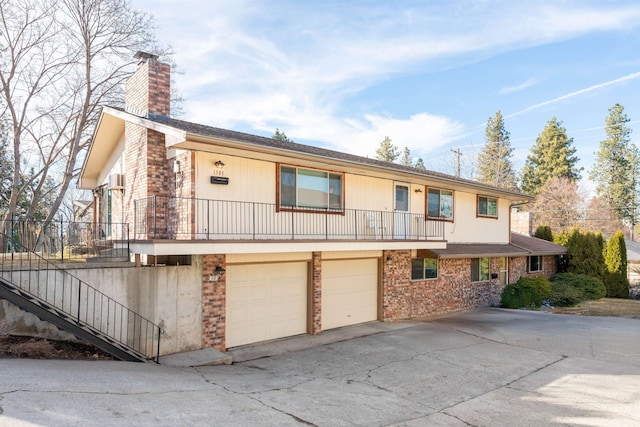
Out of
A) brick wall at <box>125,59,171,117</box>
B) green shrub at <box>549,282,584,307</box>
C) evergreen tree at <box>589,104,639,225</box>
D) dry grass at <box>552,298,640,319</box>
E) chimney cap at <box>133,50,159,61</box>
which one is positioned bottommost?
dry grass at <box>552,298,640,319</box>

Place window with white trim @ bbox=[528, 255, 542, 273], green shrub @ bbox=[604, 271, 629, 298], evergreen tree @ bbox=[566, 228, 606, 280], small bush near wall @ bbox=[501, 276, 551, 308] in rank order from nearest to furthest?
1. small bush near wall @ bbox=[501, 276, 551, 308]
2. window with white trim @ bbox=[528, 255, 542, 273]
3. green shrub @ bbox=[604, 271, 629, 298]
4. evergreen tree @ bbox=[566, 228, 606, 280]

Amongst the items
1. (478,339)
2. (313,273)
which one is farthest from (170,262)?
(478,339)

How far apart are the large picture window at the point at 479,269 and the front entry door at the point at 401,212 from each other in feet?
14.5

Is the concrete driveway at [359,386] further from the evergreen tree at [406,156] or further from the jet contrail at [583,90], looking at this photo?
the evergreen tree at [406,156]

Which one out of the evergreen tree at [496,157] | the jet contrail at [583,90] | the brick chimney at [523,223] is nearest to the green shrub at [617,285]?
the brick chimney at [523,223]

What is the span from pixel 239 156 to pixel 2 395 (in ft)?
21.0

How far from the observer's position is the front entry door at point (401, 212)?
541 inches

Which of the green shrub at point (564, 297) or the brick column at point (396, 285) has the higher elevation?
the brick column at point (396, 285)

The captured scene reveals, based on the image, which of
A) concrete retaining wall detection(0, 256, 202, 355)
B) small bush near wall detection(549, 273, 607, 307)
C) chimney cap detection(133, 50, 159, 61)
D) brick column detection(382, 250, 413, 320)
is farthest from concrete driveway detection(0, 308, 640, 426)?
chimney cap detection(133, 50, 159, 61)

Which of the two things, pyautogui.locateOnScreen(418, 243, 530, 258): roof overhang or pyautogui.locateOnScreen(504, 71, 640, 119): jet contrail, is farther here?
pyautogui.locateOnScreen(504, 71, 640, 119): jet contrail

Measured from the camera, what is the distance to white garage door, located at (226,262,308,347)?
9875 millimetres

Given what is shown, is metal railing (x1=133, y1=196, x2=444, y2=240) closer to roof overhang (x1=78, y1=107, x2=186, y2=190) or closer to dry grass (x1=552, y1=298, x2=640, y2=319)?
roof overhang (x1=78, y1=107, x2=186, y2=190)

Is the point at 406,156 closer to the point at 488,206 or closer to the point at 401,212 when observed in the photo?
the point at 488,206

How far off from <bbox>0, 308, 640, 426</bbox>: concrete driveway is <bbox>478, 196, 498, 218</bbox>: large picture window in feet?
23.1
